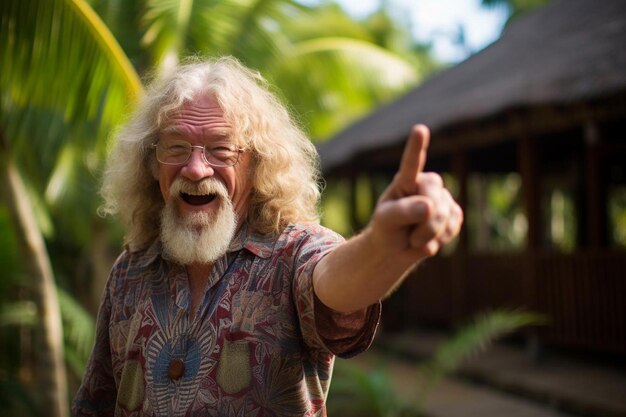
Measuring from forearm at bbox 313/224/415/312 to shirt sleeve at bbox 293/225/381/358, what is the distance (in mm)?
68

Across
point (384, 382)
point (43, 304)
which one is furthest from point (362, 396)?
→ point (43, 304)

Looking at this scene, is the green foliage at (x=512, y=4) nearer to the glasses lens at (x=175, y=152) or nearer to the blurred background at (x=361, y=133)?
the blurred background at (x=361, y=133)

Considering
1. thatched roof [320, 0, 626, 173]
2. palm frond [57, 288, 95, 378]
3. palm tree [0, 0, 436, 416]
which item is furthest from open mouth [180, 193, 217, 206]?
palm frond [57, 288, 95, 378]

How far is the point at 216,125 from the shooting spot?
205cm

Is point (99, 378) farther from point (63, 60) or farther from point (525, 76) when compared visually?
point (525, 76)

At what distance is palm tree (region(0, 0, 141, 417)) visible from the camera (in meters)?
4.85

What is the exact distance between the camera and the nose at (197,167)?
2004mm

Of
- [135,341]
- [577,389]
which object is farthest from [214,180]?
[577,389]

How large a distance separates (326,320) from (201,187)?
0.55 meters

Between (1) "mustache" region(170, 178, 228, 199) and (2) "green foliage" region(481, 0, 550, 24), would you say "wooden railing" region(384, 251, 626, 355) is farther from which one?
(2) "green foliage" region(481, 0, 550, 24)

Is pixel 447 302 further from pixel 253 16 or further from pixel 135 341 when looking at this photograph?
pixel 135 341

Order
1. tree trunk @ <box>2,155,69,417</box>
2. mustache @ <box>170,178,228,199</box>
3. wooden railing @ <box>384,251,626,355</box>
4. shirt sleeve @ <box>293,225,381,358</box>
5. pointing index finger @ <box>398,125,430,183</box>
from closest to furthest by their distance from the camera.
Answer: pointing index finger @ <box>398,125,430,183</box>
shirt sleeve @ <box>293,225,381,358</box>
mustache @ <box>170,178,228,199</box>
tree trunk @ <box>2,155,69,417</box>
wooden railing @ <box>384,251,626,355</box>

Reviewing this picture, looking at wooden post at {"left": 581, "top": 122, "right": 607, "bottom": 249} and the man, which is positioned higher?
wooden post at {"left": 581, "top": 122, "right": 607, "bottom": 249}

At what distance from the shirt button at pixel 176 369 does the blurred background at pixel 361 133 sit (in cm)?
131
